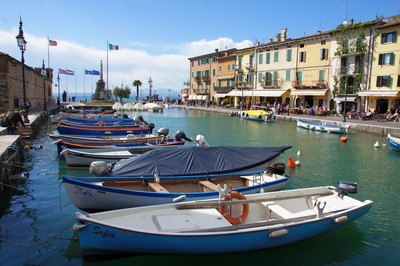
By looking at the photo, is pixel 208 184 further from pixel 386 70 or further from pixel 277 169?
pixel 386 70

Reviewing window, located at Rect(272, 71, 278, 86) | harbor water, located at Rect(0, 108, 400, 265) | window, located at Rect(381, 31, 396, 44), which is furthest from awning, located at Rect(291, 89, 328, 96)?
harbor water, located at Rect(0, 108, 400, 265)

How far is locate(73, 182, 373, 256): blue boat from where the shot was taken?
6.75 metres

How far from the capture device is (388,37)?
37594 mm

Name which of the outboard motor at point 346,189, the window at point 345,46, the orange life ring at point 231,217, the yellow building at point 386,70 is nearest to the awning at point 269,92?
the window at point 345,46

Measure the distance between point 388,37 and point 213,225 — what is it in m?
39.5

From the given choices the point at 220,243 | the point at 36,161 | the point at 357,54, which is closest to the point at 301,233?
the point at 220,243

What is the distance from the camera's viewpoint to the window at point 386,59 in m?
37.1

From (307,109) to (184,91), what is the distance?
174 ft

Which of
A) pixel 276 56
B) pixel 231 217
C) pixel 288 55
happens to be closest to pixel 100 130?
pixel 231 217

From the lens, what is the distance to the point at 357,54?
40906mm

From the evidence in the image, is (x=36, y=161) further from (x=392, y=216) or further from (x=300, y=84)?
(x=300, y=84)

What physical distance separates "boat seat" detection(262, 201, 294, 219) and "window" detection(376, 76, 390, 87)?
118 ft

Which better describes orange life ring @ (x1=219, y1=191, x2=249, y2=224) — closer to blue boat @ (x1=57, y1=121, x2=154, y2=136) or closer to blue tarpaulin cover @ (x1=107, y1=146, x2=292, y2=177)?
blue tarpaulin cover @ (x1=107, y1=146, x2=292, y2=177)

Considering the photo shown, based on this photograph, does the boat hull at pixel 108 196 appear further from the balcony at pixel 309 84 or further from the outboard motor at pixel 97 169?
the balcony at pixel 309 84
